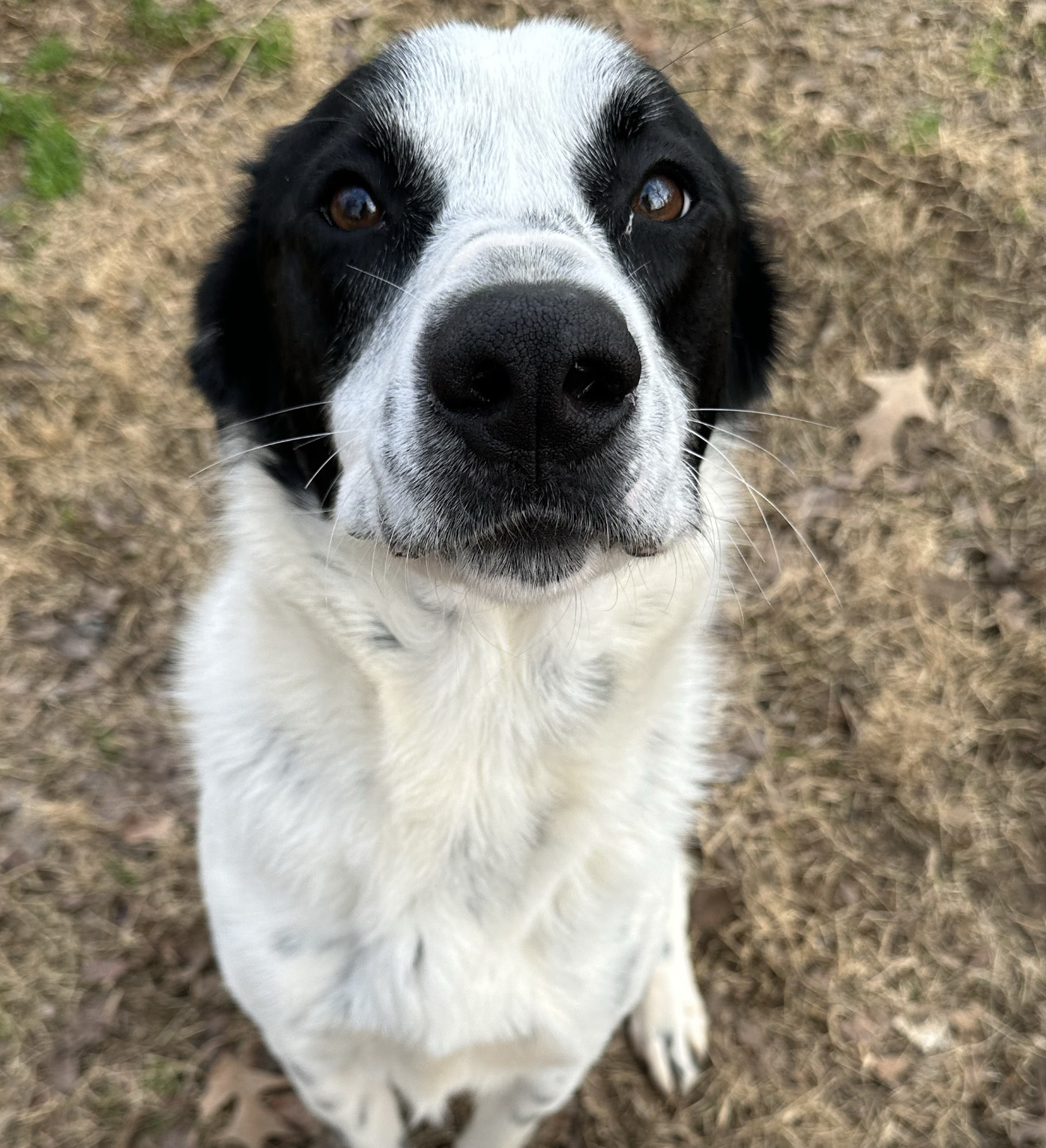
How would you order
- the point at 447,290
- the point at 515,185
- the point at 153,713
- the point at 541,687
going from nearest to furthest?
1. the point at 447,290
2. the point at 515,185
3. the point at 541,687
4. the point at 153,713

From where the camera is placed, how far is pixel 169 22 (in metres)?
4.90

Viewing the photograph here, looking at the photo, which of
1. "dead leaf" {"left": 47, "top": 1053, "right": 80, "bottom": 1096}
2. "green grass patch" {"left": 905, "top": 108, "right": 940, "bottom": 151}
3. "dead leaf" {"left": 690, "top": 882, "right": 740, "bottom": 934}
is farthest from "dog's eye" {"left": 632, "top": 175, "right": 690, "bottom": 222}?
"green grass patch" {"left": 905, "top": 108, "right": 940, "bottom": 151}

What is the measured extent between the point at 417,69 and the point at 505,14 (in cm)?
348

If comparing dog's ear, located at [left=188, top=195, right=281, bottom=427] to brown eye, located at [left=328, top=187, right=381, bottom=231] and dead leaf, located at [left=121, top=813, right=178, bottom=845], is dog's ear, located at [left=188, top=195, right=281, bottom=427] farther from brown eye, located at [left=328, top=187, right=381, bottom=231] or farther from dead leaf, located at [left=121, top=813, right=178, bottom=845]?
dead leaf, located at [left=121, top=813, right=178, bottom=845]

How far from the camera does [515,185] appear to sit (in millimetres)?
1930

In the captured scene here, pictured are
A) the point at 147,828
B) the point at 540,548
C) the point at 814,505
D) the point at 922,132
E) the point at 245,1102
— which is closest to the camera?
the point at 540,548

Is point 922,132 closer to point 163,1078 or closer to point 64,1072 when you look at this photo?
point 163,1078

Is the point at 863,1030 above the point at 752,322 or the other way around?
the other way around

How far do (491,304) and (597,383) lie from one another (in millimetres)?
204

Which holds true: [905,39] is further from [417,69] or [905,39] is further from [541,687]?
[541,687]

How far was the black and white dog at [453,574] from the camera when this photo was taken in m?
1.73

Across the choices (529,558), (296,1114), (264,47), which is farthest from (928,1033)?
(264,47)

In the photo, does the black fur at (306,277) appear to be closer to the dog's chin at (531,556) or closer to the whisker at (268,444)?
the whisker at (268,444)

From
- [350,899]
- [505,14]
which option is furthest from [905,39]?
[350,899]
